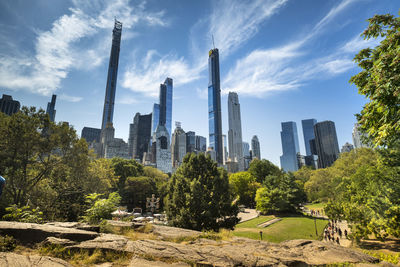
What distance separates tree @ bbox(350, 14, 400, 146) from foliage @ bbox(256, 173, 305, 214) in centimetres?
4247

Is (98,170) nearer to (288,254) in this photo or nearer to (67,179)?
(67,179)

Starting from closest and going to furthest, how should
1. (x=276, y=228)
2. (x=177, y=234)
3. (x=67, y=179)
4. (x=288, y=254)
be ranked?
(x=288, y=254) → (x=177, y=234) → (x=67, y=179) → (x=276, y=228)

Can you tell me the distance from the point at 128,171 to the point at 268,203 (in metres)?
45.5

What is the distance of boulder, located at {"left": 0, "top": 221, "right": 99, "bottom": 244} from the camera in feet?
24.4

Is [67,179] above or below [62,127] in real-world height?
below

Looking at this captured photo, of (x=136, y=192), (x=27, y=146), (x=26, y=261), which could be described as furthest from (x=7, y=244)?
(x=136, y=192)

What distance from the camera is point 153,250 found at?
795 cm

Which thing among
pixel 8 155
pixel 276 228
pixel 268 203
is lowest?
pixel 276 228

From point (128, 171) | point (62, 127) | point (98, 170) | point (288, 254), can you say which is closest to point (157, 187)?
point (128, 171)

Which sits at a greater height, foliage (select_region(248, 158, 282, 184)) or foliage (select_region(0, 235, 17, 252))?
foliage (select_region(248, 158, 282, 184))

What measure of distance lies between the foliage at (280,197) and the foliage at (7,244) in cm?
4742

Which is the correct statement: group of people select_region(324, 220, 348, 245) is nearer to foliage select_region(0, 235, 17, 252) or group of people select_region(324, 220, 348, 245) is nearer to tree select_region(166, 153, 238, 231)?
tree select_region(166, 153, 238, 231)

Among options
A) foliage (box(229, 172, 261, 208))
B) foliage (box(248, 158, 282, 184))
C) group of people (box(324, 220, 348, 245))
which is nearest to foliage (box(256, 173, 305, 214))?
group of people (box(324, 220, 348, 245))

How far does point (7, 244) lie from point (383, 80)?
14527mm
